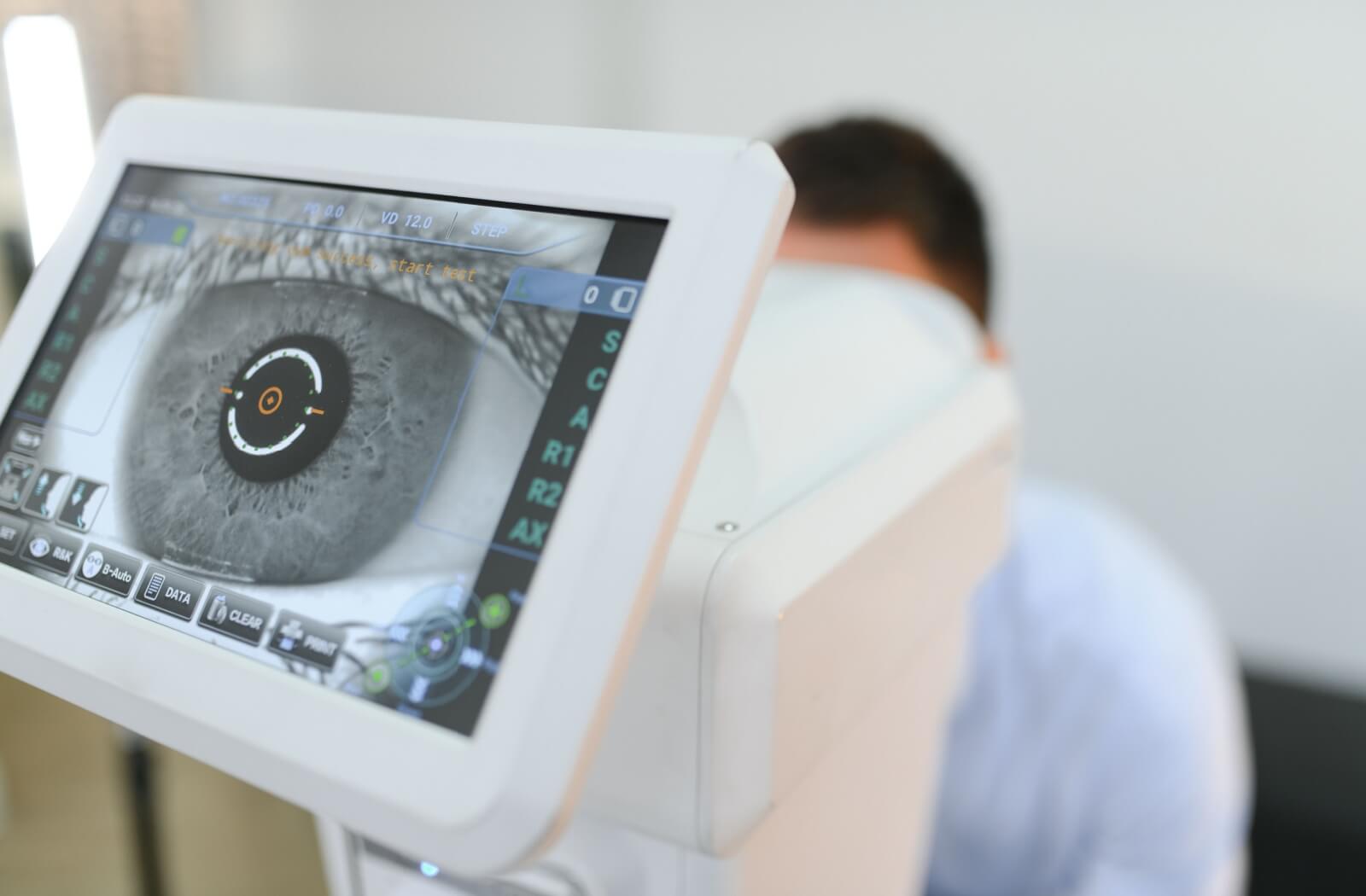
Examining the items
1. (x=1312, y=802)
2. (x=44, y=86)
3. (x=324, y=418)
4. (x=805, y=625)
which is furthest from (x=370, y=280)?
(x=1312, y=802)

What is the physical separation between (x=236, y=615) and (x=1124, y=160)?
62.4 inches

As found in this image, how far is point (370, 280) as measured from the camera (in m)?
0.33

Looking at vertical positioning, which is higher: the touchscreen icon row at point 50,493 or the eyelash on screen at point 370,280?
the eyelash on screen at point 370,280

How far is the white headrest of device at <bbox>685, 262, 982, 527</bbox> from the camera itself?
374 mm

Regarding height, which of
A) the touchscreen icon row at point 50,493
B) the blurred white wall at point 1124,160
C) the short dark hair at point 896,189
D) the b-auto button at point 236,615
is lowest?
the b-auto button at point 236,615

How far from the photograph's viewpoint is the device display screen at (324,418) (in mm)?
281

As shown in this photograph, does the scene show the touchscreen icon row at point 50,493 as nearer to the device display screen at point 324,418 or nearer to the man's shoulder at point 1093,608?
the device display screen at point 324,418

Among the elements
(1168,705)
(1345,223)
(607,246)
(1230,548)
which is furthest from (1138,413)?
(607,246)

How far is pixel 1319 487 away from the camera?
165 cm

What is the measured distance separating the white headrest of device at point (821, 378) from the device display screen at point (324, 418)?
3.6 inches

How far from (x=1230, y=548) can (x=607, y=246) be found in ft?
5.66

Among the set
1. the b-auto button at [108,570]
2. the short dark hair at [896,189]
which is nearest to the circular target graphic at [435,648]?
the b-auto button at [108,570]
